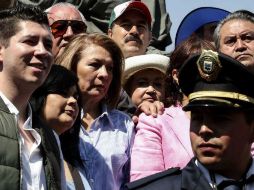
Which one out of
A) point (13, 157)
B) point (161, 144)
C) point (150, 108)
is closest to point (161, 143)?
point (161, 144)

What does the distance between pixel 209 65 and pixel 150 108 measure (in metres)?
1.52

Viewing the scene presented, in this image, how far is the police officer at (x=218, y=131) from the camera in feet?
11.5

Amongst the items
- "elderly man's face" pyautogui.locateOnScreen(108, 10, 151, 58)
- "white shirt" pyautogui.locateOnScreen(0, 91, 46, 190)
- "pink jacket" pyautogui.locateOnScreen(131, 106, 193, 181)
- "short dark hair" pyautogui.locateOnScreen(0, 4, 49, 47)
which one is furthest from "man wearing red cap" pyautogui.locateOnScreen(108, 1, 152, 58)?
"white shirt" pyautogui.locateOnScreen(0, 91, 46, 190)

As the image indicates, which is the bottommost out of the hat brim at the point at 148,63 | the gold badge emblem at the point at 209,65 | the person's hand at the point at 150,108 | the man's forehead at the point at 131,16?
the person's hand at the point at 150,108

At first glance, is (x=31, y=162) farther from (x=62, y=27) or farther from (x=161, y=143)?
(x=62, y=27)

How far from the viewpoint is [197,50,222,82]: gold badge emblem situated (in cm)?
371

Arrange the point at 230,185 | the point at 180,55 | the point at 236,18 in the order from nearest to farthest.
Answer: the point at 230,185 < the point at 180,55 < the point at 236,18

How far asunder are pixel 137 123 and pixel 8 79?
1.26 meters

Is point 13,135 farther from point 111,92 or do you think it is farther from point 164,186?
point 111,92

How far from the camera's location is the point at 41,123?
180 inches

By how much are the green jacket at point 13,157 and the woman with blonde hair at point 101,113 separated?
605mm

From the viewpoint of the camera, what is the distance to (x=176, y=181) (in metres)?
3.62

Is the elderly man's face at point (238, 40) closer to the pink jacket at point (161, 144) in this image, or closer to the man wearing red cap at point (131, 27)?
the pink jacket at point (161, 144)

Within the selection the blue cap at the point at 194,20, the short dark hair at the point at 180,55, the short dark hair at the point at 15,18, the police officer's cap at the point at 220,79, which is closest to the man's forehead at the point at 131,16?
the blue cap at the point at 194,20
